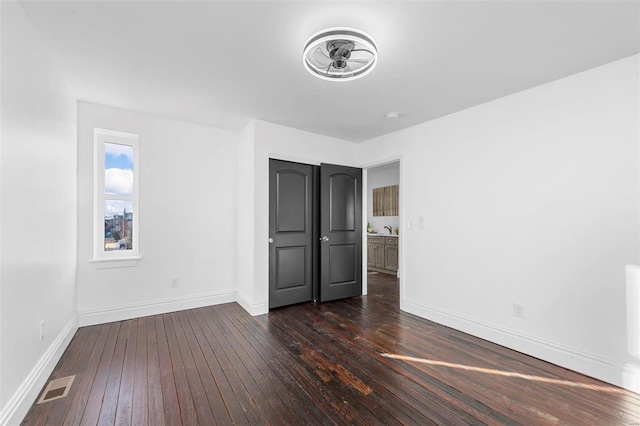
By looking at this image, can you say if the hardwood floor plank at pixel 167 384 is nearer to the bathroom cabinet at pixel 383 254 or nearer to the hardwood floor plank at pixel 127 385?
the hardwood floor plank at pixel 127 385

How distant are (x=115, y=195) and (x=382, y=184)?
5.45 m

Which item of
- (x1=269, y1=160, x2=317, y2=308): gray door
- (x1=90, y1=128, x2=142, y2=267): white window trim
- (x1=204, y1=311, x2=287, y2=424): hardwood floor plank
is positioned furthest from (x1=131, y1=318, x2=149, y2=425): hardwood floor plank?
(x1=269, y1=160, x2=317, y2=308): gray door

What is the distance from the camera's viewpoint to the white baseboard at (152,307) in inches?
129

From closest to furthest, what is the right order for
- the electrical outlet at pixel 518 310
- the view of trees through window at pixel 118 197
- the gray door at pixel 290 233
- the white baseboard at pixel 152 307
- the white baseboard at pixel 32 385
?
the white baseboard at pixel 32 385 → the electrical outlet at pixel 518 310 → the white baseboard at pixel 152 307 → the view of trees through window at pixel 118 197 → the gray door at pixel 290 233

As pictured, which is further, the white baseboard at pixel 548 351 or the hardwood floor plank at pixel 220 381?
the white baseboard at pixel 548 351

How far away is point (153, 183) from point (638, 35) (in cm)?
473

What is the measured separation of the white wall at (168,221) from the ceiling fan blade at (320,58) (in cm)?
241

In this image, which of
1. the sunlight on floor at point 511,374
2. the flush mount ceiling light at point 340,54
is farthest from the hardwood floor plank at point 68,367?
the flush mount ceiling light at point 340,54

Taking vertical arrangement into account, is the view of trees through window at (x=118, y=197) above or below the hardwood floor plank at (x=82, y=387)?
above

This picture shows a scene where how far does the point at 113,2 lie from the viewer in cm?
169

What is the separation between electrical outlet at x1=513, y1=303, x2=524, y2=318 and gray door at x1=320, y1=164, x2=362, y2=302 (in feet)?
7.35

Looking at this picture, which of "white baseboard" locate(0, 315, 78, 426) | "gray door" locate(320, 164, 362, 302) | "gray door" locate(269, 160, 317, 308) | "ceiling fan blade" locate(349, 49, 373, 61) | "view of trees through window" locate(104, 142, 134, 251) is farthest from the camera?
"gray door" locate(320, 164, 362, 302)

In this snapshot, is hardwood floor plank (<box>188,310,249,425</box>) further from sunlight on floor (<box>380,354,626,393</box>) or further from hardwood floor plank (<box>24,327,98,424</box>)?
sunlight on floor (<box>380,354,626,393</box>)

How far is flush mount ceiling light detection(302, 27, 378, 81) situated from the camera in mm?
1873
